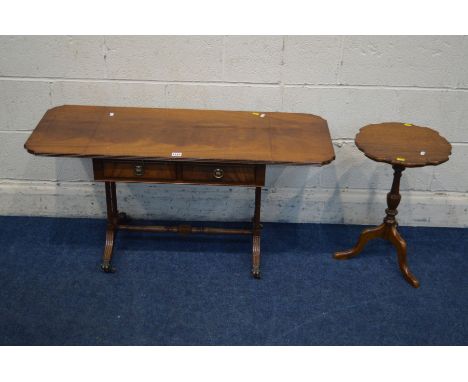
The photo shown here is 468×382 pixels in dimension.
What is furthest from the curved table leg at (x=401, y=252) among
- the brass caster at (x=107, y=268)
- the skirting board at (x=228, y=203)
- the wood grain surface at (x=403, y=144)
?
the brass caster at (x=107, y=268)

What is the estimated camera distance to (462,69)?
10.7ft

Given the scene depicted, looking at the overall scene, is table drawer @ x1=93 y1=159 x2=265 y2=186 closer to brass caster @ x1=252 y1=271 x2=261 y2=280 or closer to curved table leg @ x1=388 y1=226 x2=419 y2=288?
brass caster @ x1=252 y1=271 x2=261 y2=280

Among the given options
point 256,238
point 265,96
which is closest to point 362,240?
point 256,238

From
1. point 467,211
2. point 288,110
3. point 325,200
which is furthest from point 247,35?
point 467,211

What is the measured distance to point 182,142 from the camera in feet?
9.61

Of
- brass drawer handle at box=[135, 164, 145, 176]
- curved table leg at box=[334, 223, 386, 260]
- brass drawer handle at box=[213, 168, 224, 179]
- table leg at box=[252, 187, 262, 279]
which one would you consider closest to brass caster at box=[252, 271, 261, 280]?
table leg at box=[252, 187, 262, 279]

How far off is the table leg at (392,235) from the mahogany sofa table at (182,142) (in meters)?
0.53

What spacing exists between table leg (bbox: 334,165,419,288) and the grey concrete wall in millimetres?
361

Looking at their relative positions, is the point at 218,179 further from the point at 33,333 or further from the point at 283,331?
the point at 33,333

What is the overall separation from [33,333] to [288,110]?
181cm

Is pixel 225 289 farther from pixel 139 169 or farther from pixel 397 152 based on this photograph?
pixel 397 152

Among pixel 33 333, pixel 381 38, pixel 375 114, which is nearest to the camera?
pixel 33 333

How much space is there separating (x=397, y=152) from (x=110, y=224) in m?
1.65

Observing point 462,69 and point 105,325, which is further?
point 462,69
